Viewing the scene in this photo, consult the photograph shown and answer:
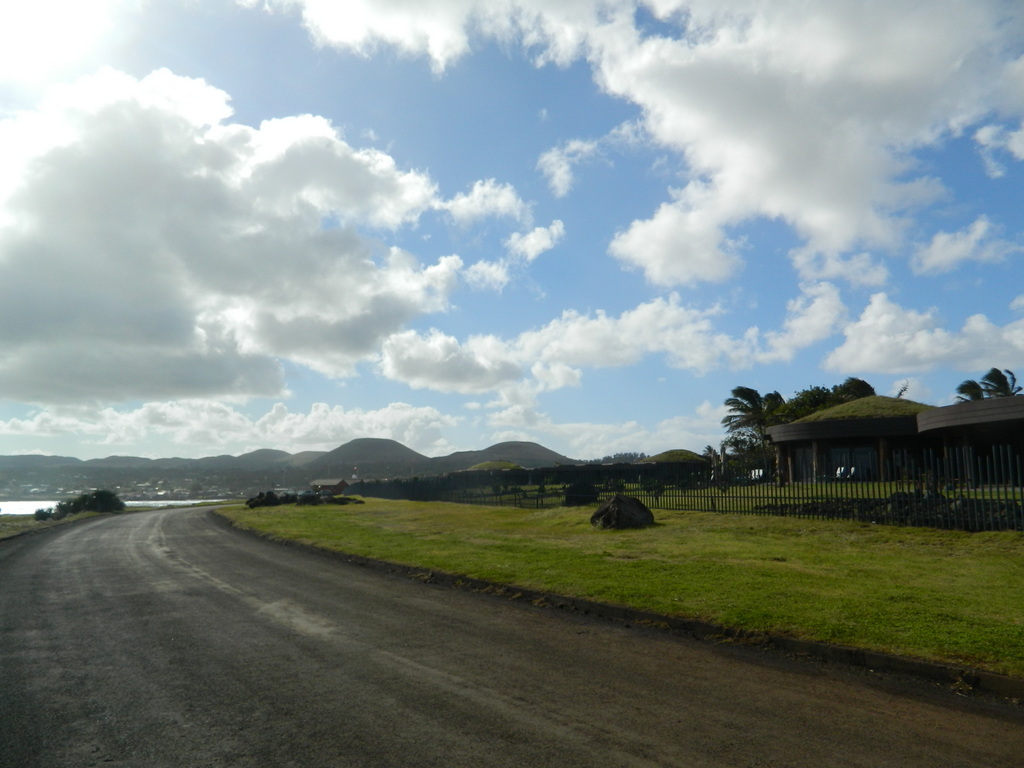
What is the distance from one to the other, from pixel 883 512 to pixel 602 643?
1351 centimetres

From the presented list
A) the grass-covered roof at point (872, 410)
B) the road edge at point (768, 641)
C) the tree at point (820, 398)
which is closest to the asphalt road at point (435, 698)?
the road edge at point (768, 641)

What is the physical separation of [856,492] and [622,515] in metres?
6.92

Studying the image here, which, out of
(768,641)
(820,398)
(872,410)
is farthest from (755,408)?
(768,641)

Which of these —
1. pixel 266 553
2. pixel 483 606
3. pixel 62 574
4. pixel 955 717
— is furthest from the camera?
pixel 266 553

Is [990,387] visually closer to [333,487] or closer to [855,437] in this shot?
[855,437]

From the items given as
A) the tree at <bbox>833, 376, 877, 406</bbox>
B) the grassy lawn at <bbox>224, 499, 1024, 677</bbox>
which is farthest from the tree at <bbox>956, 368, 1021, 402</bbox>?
the grassy lawn at <bbox>224, 499, 1024, 677</bbox>

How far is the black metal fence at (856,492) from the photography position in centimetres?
1606

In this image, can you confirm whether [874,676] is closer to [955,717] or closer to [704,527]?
[955,717]

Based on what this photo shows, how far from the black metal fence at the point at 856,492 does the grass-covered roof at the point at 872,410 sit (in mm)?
5581

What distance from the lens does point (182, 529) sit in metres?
32.1

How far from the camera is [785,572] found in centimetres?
1267

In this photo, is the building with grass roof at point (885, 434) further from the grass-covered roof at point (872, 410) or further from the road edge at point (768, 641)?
the road edge at point (768, 641)

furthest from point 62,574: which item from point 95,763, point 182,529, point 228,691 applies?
point 182,529

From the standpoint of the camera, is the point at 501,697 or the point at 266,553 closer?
the point at 501,697
